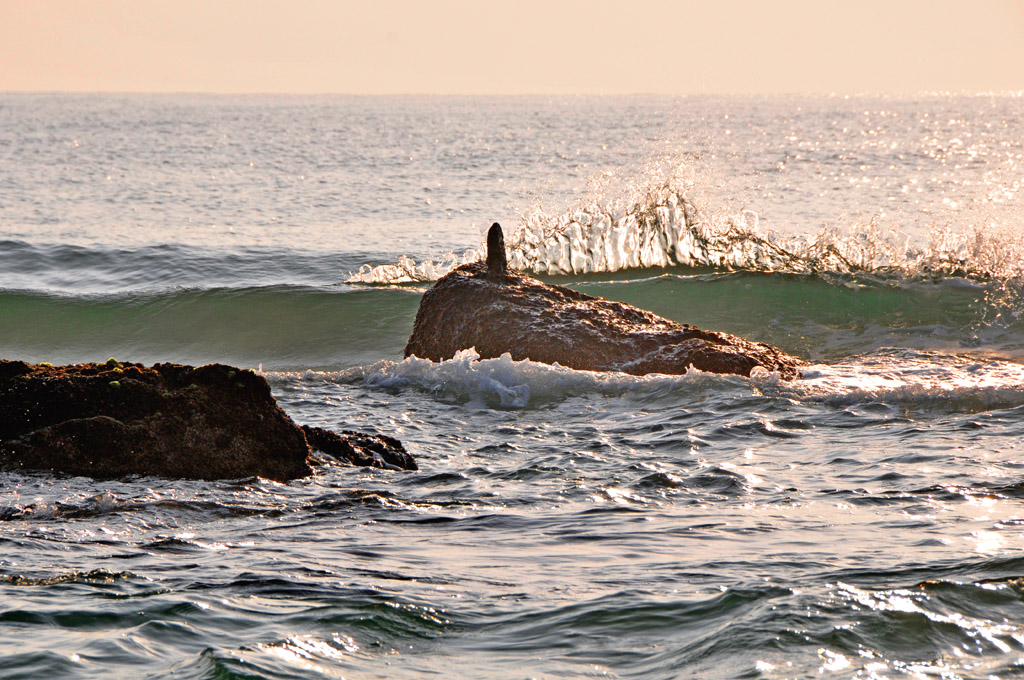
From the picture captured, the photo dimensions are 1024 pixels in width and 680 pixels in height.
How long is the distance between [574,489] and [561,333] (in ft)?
8.94

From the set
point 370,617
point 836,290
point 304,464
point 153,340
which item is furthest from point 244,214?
point 370,617

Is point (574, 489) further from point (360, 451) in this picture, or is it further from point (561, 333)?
point (561, 333)

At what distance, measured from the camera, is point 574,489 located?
5.23 m

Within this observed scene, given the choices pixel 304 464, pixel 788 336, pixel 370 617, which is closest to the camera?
pixel 370 617

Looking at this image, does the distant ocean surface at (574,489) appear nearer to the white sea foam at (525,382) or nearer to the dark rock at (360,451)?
the white sea foam at (525,382)

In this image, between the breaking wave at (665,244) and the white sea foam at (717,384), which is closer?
the white sea foam at (717,384)

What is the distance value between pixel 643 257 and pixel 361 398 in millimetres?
7552

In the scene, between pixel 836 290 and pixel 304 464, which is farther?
pixel 836 290

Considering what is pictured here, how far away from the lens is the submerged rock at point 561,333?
25.4 feet

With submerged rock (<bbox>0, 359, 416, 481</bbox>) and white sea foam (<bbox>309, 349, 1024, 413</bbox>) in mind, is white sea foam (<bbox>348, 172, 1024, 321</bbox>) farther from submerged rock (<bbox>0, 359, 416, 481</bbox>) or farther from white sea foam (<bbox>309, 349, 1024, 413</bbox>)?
submerged rock (<bbox>0, 359, 416, 481</bbox>)

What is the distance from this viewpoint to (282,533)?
444cm

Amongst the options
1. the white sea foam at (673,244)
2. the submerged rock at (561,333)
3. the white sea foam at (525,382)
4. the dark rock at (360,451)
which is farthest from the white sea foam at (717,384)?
the white sea foam at (673,244)

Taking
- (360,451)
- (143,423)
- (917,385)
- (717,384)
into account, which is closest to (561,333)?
(717,384)

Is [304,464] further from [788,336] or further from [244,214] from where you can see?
[244,214]
